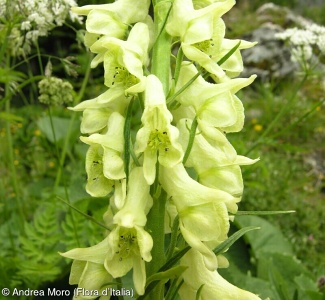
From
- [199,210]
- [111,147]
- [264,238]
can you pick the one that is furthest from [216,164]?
[264,238]

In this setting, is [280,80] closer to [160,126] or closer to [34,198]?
[34,198]

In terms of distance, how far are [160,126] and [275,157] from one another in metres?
3.92

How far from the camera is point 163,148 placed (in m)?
1.28

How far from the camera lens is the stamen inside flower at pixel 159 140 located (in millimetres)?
1275

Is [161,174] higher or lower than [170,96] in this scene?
lower

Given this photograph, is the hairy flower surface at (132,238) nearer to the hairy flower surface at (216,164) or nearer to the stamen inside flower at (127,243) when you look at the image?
the stamen inside flower at (127,243)

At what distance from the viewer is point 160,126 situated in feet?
4.17

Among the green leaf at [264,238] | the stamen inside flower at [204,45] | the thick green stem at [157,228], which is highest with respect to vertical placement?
the stamen inside flower at [204,45]

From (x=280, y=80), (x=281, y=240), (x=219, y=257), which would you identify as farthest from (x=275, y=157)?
(x=219, y=257)

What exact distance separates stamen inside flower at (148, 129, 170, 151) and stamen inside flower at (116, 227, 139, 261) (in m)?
0.19

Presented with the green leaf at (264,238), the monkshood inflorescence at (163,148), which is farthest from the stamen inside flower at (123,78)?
the green leaf at (264,238)

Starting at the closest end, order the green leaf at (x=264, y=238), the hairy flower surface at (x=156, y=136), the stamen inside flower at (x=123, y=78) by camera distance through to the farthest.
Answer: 1. the hairy flower surface at (x=156, y=136)
2. the stamen inside flower at (x=123, y=78)
3. the green leaf at (x=264, y=238)

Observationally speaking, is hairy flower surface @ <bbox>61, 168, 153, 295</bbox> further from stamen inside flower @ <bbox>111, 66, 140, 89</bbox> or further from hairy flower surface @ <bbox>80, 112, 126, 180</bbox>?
stamen inside flower @ <bbox>111, 66, 140, 89</bbox>

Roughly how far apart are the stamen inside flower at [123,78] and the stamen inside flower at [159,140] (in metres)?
0.15
